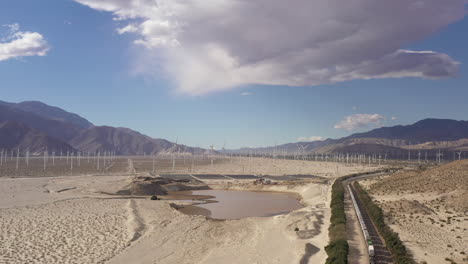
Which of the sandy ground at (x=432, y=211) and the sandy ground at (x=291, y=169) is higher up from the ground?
the sandy ground at (x=432, y=211)

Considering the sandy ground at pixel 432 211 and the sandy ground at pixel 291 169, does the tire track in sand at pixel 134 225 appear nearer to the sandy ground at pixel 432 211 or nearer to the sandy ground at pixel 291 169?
the sandy ground at pixel 432 211

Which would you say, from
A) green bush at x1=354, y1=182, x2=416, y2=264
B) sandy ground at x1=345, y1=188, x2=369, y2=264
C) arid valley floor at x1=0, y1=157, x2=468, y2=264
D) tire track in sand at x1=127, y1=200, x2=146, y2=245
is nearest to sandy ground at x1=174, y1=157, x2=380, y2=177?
arid valley floor at x1=0, y1=157, x2=468, y2=264

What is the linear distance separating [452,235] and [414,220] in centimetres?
588

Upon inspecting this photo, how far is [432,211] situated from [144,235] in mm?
33361

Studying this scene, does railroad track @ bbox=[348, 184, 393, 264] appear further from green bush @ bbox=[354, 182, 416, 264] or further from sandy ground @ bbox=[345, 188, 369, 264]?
sandy ground @ bbox=[345, 188, 369, 264]

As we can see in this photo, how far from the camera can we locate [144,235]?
102ft

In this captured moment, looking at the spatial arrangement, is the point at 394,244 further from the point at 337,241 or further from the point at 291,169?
the point at 291,169

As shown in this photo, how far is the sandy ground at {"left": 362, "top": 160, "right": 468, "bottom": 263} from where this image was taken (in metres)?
25.8

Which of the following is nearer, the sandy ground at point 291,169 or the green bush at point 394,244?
the green bush at point 394,244

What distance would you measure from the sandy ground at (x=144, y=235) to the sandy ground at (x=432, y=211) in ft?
24.7

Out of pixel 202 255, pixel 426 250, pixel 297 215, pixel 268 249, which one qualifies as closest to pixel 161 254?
pixel 202 255

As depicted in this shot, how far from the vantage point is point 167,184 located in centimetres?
7231

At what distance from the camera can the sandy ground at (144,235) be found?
80.7 ft

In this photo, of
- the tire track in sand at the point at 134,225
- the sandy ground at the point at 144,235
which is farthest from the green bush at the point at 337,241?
the tire track in sand at the point at 134,225
